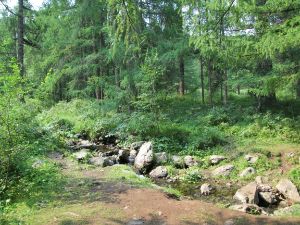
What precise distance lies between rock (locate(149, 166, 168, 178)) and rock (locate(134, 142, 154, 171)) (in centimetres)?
43

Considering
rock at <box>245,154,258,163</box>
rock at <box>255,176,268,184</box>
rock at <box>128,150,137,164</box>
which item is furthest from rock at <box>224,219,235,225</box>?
rock at <box>128,150,137,164</box>

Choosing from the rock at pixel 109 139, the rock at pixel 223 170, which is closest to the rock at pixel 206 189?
the rock at pixel 223 170

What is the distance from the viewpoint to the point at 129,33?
4945 millimetres

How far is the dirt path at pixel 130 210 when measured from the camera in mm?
6438

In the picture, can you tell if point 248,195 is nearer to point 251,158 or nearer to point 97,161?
point 251,158

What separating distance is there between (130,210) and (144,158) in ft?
16.6

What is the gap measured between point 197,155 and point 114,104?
6.29 meters

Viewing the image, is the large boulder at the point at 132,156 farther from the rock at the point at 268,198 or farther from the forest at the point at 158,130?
the rock at the point at 268,198

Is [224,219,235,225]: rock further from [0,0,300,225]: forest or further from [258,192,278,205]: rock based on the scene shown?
[258,192,278,205]: rock

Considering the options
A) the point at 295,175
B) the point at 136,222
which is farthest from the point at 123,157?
the point at 136,222

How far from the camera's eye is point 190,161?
1202 cm

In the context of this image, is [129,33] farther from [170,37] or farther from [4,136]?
[170,37]

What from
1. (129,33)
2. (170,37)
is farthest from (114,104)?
(129,33)

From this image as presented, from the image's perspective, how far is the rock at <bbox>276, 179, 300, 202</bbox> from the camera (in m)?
8.87
